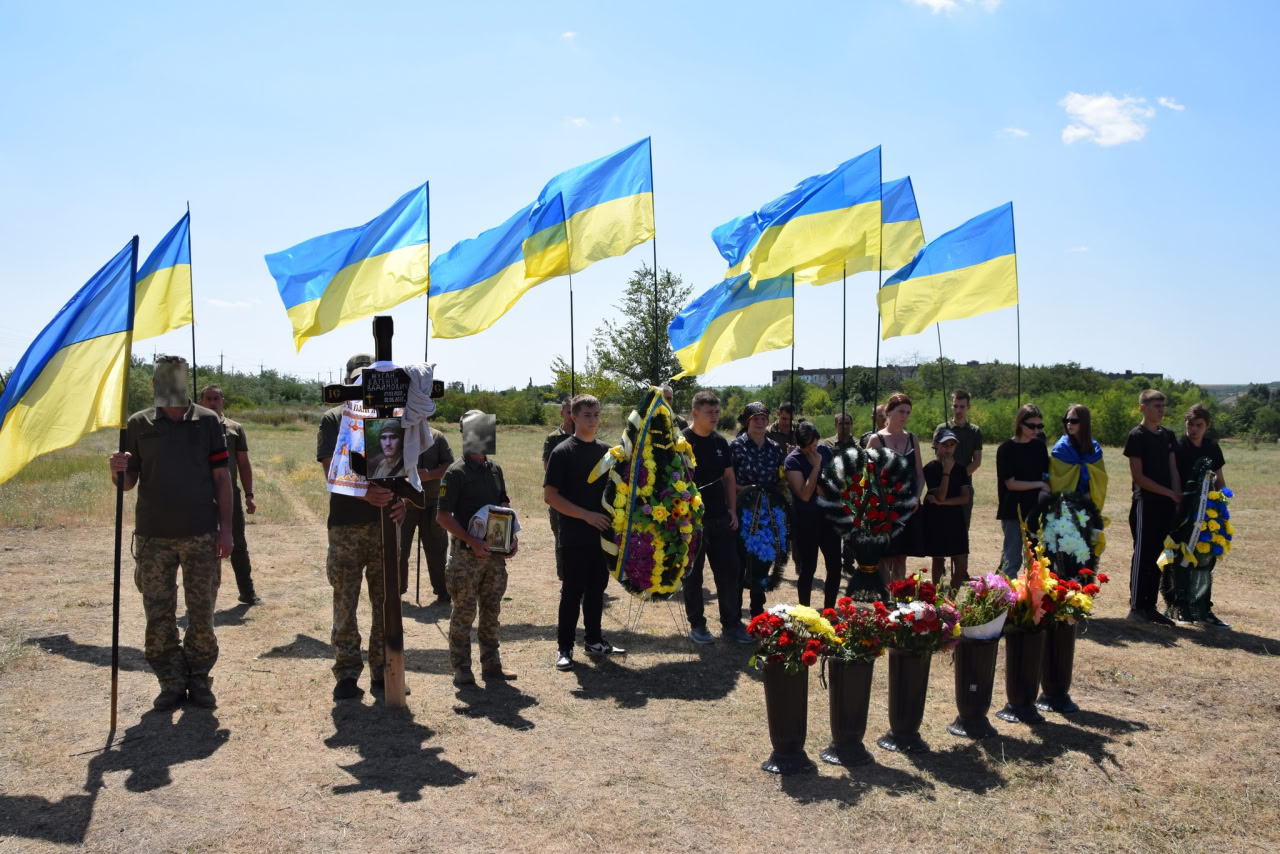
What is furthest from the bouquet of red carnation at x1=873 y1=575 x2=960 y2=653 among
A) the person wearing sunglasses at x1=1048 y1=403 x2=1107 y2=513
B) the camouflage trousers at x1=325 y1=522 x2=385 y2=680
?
the person wearing sunglasses at x1=1048 y1=403 x2=1107 y2=513

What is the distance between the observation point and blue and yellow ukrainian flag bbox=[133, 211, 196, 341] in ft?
23.5

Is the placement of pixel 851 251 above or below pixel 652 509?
above

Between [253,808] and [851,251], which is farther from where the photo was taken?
[851,251]

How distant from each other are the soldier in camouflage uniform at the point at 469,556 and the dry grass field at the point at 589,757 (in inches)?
12.9

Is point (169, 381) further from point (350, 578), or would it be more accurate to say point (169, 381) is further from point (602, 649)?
point (602, 649)

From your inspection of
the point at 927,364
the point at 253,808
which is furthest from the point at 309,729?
the point at 927,364

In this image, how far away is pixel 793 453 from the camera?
8.34 meters

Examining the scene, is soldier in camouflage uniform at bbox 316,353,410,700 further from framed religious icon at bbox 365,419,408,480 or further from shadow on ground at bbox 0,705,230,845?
shadow on ground at bbox 0,705,230,845

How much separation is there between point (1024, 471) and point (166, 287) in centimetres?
773

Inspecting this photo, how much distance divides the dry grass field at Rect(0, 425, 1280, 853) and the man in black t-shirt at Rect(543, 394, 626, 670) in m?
0.48

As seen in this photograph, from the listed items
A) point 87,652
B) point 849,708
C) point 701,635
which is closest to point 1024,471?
point 701,635

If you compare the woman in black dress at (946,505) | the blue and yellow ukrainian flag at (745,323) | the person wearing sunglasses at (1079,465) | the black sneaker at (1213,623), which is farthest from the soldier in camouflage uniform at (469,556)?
the black sneaker at (1213,623)

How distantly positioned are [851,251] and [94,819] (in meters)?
7.79

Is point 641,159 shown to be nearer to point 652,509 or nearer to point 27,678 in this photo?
point 652,509
